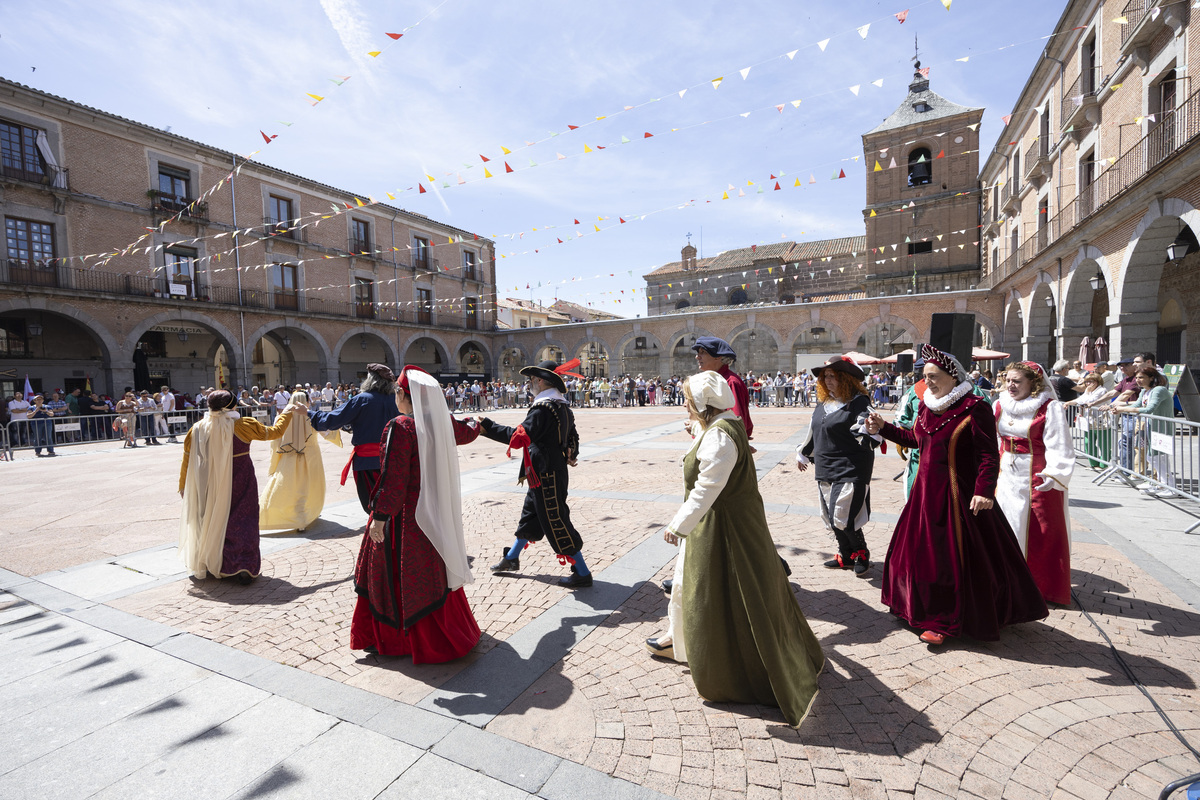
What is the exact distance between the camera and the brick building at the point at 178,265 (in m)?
17.4

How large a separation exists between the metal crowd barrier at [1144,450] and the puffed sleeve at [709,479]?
510 centimetres

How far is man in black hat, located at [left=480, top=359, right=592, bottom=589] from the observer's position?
379 cm

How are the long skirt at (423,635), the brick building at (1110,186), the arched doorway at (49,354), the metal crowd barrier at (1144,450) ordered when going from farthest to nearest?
the arched doorway at (49,354)
the brick building at (1110,186)
the metal crowd barrier at (1144,450)
the long skirt at (423,635)

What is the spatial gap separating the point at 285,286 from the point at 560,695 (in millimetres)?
26272

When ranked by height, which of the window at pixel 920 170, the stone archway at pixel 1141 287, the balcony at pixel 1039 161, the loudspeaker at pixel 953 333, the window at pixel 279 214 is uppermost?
the window at pixel 920 170

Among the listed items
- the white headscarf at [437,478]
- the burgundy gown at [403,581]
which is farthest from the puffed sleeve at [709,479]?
the burgundy gown at [403,581]

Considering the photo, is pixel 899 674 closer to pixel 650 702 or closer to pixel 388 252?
pixel 650 702

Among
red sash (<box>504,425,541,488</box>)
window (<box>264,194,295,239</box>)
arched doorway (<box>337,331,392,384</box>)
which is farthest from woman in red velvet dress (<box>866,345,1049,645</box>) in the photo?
→ arched doorway (<box>337,331,392,384</box>)

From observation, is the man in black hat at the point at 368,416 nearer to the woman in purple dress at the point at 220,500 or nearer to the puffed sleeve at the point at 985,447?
the woman in purple dress at the point at 220,500

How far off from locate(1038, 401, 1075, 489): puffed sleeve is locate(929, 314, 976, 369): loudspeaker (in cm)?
64

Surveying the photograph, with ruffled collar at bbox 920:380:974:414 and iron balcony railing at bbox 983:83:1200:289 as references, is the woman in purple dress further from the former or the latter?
Answer: iron balcony railing at bbox 983:83:1200:289

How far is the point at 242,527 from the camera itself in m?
4.25

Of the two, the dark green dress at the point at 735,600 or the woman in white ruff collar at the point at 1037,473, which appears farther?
the woman in white ruff collar at the point at 1037,473

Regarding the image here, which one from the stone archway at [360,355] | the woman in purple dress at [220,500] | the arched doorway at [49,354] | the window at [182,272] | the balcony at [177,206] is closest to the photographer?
the woman in purple dress at [220,500]
